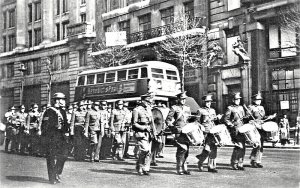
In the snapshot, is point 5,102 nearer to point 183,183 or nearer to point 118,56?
point 118,56

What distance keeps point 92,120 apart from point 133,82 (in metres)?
9.01

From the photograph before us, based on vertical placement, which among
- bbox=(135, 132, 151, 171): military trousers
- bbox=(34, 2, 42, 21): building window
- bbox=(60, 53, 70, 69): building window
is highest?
bbox=(34, 2, 42, 21): building window

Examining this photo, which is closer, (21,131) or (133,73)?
(21,131)

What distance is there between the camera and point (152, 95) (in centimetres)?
1030

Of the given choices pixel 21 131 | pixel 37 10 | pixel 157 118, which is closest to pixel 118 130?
pixel 157 118

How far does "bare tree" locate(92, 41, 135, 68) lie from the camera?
29.2 metres

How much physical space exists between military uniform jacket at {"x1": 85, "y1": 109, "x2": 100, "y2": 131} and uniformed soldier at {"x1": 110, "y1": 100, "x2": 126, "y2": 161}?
0.49 meters

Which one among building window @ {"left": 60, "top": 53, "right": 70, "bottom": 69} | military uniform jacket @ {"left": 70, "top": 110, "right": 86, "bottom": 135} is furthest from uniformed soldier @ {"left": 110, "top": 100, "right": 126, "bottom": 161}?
building window @ {"left": 60, "top": 53, "right": 70, "bottom": 69}

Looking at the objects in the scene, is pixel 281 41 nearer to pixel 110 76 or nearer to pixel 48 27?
pixel 110 76

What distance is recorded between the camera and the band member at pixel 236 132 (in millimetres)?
10391

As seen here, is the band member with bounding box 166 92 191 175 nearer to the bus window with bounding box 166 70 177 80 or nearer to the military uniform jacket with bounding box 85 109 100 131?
the military uniform jacket with bounding box 85 109 100 131

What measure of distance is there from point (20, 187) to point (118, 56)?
21926 millimetres

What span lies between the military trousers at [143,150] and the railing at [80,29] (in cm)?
2379

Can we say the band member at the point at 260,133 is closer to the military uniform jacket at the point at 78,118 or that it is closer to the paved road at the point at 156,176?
the paved road at the point at 156,176
